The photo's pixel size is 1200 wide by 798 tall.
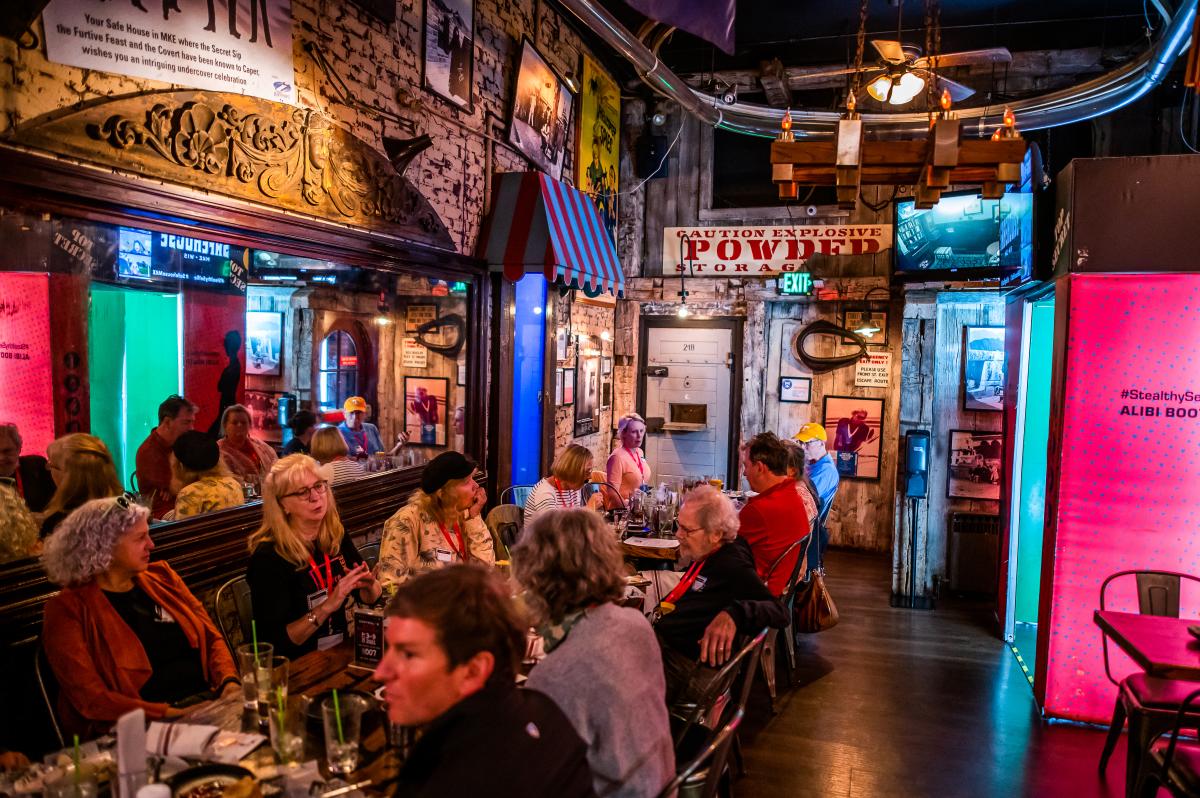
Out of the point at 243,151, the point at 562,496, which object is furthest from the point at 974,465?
the point at 243,151

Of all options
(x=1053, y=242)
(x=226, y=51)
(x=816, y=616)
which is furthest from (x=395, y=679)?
(x=1053, y=242)

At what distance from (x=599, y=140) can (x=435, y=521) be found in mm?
6113

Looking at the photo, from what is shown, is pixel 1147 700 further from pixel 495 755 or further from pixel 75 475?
pixel 75 475

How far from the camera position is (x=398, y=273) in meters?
5.76

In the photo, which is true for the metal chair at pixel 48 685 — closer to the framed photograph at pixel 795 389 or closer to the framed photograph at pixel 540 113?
the framed photograph at pixel 540 113

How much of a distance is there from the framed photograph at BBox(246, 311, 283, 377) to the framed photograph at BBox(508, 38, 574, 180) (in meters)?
2.91

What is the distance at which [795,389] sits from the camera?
362 inches

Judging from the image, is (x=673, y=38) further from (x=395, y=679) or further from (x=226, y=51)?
(x=395, y=679)

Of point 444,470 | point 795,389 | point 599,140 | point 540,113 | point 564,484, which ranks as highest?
point 599,140

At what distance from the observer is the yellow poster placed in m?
8.50

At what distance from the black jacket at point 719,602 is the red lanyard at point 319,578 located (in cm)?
147

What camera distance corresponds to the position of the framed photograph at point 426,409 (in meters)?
6.51

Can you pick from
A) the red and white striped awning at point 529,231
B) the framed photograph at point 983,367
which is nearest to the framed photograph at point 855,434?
the framed photograph at point 983,367

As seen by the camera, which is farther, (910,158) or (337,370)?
(337,370)
